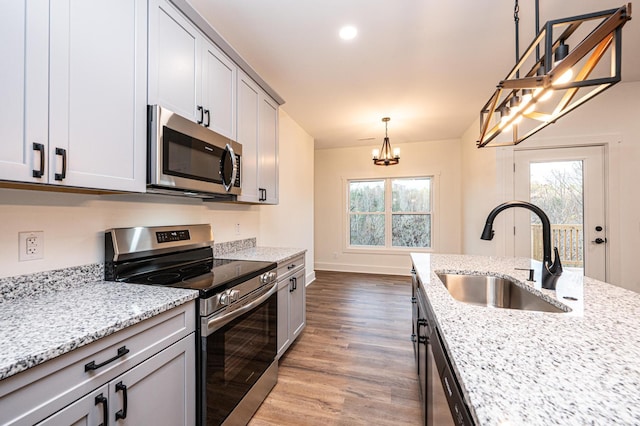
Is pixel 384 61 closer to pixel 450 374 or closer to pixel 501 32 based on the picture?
pixel 501 32

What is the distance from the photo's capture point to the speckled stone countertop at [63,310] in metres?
0.76

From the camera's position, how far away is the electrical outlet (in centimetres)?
122

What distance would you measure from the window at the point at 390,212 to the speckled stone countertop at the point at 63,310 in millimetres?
4964

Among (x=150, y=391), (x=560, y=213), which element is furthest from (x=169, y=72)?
(x=560, y=213)

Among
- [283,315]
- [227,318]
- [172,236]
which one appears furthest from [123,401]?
[283,315]

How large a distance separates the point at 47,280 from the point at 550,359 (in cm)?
193

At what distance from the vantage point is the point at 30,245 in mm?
1250

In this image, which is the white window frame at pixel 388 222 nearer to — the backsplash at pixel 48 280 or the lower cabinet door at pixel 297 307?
the lower cabinet door at pixel 297 307

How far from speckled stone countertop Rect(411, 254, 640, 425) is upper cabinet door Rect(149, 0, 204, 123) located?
5.70ft

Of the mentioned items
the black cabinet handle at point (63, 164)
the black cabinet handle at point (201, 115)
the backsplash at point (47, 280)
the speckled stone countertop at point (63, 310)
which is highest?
the black cabinet handle at point (201, 115)

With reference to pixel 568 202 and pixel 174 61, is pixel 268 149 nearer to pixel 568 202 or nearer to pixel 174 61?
pixel 174 61

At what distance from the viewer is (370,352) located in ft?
8.39

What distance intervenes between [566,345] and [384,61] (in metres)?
2.57

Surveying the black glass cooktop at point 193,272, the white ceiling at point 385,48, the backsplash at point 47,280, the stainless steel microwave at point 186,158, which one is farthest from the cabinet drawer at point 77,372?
the white ceiling at point 385,48
